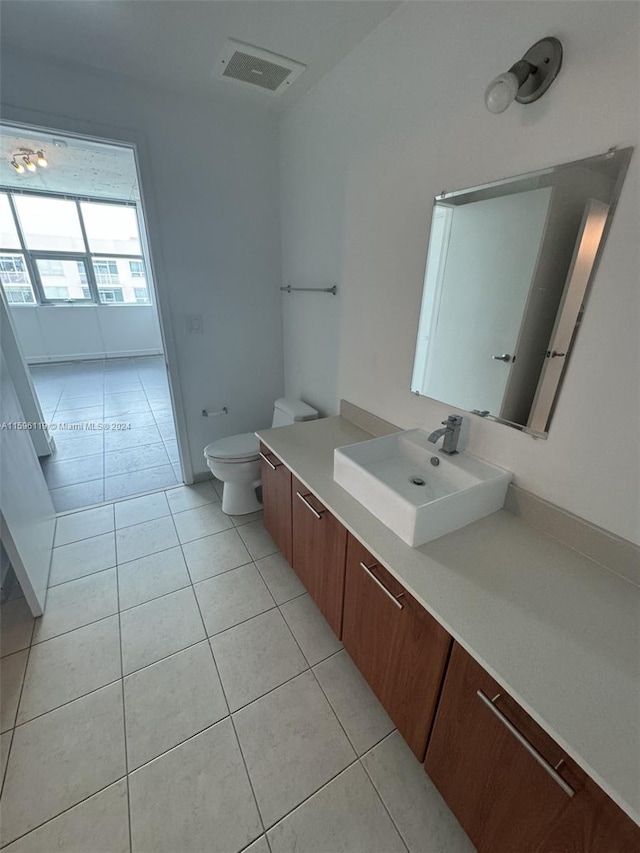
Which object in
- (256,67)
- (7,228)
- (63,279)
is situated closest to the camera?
(256,67)

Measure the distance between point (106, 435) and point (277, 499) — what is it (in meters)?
2.52

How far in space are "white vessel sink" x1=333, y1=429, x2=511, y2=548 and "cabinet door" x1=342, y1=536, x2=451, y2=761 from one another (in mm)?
168

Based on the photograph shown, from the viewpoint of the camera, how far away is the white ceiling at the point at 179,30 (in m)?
1.29

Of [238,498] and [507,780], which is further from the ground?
[507,780]

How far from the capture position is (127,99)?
1803mm

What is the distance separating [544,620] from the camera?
2.77ft

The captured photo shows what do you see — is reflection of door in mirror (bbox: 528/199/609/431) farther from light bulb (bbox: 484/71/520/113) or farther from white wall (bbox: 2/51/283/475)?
white wall (bbox: 2/51/283/475)

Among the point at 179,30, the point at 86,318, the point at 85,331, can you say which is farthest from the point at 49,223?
the point at 179,30

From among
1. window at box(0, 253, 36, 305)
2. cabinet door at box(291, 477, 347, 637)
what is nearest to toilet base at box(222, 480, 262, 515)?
cabinet door at box(291, 477, 347, 637)

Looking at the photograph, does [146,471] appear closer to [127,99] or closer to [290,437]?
[290,437]

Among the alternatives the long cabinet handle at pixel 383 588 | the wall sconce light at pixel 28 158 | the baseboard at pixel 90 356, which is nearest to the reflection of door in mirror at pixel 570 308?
the long cabinet handle at pixel 383 588

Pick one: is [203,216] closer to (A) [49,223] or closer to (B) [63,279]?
(A) [49,223]

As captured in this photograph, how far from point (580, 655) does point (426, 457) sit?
0.76 m

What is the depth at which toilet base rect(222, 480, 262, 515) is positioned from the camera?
232cm
